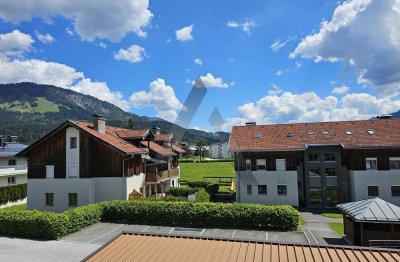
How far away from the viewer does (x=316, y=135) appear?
34.1 m

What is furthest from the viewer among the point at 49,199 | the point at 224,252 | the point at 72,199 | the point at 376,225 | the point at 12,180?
the point at 12,180

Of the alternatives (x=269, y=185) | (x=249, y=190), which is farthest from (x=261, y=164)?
(x=249, y=190)

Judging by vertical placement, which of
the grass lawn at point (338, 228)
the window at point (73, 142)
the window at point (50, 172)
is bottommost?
the grass lawn at point (338, 228)

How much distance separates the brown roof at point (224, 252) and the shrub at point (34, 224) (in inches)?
432

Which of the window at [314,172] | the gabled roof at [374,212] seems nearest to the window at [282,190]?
the window at [314,172]

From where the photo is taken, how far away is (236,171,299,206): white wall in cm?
3225

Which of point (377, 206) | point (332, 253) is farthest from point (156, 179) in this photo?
point (332, 253)

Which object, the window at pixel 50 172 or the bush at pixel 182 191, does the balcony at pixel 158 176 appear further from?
the window at pixel 50 172

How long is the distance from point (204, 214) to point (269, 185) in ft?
40.4

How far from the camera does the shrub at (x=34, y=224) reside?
1938 centimetres

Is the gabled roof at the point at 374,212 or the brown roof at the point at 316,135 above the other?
the brown roof at the point at 316,135

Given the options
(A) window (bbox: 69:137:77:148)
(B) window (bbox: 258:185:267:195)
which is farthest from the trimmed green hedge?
(B) window (bbox: 258:185:267:195)

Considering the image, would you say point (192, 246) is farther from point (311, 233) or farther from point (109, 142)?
point (109, 142)

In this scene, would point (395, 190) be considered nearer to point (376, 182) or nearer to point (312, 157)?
point (376, 182)
